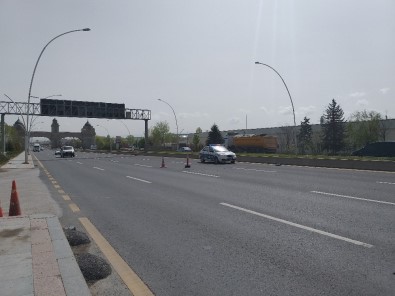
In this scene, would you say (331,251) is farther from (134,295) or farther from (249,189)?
(249,189)

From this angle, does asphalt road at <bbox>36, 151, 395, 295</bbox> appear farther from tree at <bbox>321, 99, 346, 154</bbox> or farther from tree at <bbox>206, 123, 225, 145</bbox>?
tree at <bbox>206, 123, 225, 145</bbox>

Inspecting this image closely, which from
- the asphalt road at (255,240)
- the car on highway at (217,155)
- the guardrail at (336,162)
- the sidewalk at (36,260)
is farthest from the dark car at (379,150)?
the sidewalk at (36,260)

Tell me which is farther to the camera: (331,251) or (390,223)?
(390,223)

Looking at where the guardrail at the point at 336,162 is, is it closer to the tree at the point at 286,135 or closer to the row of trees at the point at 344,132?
the row of trees at the point at 344,132

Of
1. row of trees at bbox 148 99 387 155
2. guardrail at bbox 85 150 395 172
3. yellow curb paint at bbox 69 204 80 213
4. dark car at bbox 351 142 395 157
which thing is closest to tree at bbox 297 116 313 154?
row of trees at bbox 148 99 387 155

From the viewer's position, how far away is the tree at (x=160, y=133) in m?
128

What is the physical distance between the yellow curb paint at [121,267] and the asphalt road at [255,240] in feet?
0.36

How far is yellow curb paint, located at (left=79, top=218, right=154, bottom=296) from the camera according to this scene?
4117 millimetres

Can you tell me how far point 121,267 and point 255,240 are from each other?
2.19 meters

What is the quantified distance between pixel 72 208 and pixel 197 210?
125 inches

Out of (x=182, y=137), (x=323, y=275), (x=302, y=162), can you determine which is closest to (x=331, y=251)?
(x=323, y=275)

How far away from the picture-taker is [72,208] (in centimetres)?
953

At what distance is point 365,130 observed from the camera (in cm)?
6956

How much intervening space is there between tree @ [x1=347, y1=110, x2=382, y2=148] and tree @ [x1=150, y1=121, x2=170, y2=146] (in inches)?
2681
